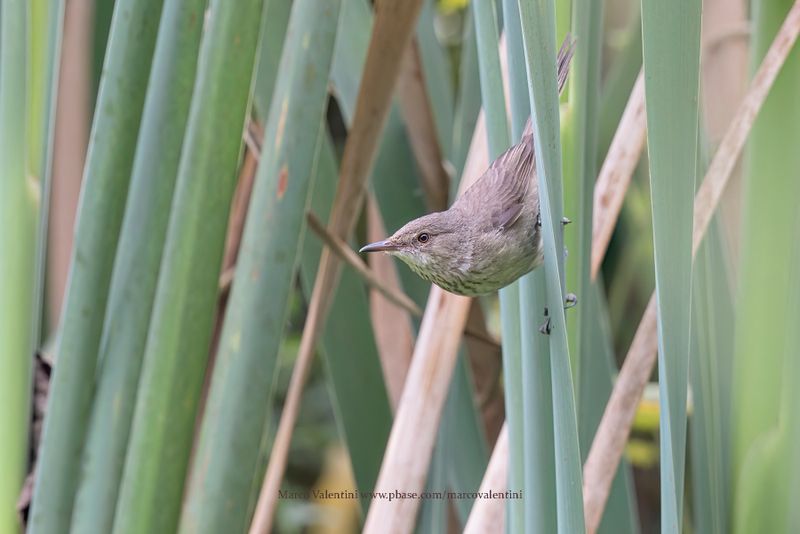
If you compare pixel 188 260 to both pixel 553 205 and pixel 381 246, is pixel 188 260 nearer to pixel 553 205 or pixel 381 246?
pixel 381 246

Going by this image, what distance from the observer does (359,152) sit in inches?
47.3

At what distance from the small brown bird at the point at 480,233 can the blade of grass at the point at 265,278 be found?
0.37ft

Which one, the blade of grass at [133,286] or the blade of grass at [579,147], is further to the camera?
the blade of grass at [133,286]

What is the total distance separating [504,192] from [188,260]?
0.39 meters

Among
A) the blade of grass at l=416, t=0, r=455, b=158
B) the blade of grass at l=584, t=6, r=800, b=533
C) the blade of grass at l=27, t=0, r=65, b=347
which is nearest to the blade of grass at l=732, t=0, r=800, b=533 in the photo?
the blade of grass at l=584, t=6, r=800, b=533

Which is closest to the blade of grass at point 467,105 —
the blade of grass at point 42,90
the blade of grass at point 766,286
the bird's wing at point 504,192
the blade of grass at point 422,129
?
the blade of grass at point 422,129

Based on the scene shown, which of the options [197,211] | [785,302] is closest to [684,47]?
[785,302]

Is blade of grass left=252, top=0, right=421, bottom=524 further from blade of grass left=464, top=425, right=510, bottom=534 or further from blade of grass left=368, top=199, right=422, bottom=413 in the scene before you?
blade of grass left=464, top=425, right=510, bottom=534

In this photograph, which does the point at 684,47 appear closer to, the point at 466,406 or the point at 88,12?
the point at 466,406

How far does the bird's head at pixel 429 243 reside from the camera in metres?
1.08

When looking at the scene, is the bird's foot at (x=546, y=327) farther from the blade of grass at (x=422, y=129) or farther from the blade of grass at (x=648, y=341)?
the blade of grass at (x=422, y=129)

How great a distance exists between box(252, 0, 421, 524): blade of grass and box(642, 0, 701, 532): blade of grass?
0.50m

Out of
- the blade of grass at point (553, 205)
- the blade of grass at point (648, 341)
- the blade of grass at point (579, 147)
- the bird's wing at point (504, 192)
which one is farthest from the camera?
the bird's wing at point (504, 192)

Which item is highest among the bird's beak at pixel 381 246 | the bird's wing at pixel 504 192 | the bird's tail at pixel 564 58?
the bird's tail at pixel 564 58
